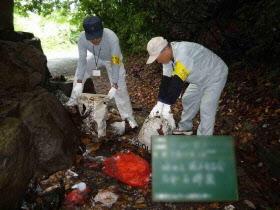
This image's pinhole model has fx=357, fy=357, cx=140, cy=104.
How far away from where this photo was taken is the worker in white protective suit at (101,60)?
226 inches

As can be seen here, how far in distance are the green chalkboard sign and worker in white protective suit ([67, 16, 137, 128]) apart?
2688 millimetres

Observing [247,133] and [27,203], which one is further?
[247,133]

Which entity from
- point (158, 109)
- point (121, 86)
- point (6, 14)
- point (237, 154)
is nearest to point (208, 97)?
point (158, 109)

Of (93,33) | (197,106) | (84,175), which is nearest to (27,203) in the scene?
(84,175)

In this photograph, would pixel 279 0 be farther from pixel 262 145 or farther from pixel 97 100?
pixel 97 100

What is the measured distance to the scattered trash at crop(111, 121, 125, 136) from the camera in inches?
249

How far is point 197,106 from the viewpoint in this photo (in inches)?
238

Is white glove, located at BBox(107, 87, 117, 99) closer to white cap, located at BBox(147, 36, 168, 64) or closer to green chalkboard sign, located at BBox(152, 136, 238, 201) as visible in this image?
white cap, located at BBox(147, 36, 168, 64)

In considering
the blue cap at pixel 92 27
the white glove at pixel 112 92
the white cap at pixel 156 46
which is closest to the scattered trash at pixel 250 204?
the white cap at pixel 156 46

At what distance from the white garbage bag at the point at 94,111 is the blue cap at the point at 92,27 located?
3.19ft

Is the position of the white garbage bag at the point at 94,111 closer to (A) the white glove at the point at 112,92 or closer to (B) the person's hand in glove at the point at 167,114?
(A) the white glove at the point at 112,92

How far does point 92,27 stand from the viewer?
548cm

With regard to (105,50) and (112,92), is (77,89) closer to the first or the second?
(112,92)

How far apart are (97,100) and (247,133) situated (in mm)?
2597
